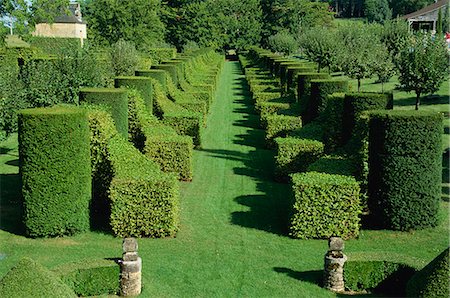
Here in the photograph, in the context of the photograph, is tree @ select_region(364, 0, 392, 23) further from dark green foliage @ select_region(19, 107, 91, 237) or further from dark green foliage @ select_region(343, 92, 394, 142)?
dark green foliage @ select_region(19, 107, 91, 237)

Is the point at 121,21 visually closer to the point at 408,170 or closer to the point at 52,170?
the point at 52,170

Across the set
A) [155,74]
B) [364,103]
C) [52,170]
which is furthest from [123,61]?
[52,170]

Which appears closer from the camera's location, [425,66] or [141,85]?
[141,85]

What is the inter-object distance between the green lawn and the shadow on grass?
0.07 feet

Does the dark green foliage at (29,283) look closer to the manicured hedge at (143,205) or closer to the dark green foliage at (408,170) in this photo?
the manicured hedge at (143,205)

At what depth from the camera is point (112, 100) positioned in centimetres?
1549

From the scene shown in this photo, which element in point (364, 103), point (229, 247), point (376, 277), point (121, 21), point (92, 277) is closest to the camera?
point (92, 277)

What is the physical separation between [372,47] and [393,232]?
69.0ft

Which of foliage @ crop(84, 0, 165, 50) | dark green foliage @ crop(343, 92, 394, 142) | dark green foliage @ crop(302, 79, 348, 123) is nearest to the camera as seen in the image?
dark green foliage @ crop(343, 92, 394, 142)

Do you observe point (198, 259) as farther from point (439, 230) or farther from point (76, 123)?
point (439, 230)

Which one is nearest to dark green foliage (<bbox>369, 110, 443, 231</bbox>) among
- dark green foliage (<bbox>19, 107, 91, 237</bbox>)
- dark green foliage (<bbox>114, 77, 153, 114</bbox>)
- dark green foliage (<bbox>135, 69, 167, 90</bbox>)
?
dark green foliage (<bbox>19, 107, 91, 237</bbox>)

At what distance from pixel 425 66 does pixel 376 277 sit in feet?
49.0

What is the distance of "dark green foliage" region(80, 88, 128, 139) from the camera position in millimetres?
15188

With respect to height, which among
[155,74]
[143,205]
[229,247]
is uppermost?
[155,74]
